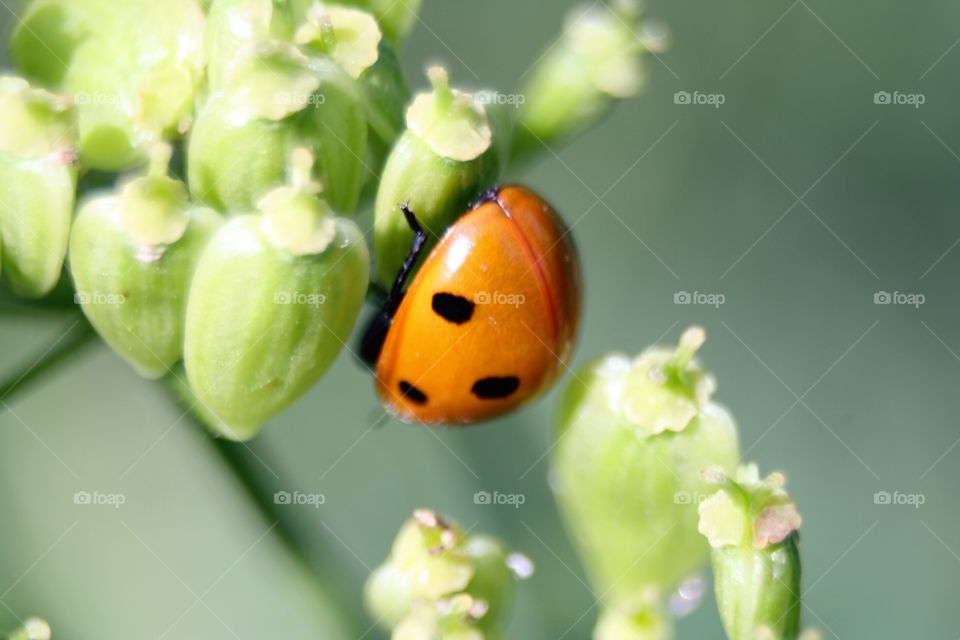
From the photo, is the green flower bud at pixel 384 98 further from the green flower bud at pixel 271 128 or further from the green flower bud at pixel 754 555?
the green flower bud at pixel 754 555

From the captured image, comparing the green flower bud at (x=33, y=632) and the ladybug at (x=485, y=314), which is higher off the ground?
the ladybug at (x=485, y=314)

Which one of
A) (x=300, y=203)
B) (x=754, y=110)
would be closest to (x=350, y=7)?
(x=300, y=203)

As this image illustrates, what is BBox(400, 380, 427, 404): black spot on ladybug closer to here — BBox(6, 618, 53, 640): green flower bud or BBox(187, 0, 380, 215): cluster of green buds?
BBox(187, 0, 380, 215): cluster of green buds
